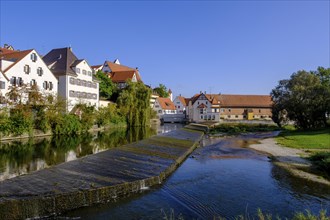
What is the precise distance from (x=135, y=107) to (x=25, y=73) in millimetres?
24826

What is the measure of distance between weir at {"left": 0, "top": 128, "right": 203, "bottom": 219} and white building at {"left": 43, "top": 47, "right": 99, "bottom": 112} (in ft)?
114

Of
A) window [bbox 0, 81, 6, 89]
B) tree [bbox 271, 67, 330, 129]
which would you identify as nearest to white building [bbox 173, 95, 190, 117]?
tree [bbox 271, 67, 330, 129]

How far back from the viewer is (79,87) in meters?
55.2

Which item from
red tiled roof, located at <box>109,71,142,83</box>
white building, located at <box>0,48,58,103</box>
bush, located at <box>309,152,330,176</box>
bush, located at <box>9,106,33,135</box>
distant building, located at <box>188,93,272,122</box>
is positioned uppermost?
red tiled roof, located at <box>109,71,142,83</box>

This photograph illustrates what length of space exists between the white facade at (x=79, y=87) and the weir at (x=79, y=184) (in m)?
34.5

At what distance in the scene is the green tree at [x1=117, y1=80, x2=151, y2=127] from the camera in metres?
61.9

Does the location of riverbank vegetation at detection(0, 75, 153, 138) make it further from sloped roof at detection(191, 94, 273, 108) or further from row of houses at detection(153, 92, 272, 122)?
sloped roof at detection(191, 94, 273, 108)

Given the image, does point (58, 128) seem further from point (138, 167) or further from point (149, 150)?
point (138, 167)

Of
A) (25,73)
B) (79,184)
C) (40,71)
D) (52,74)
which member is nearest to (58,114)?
(25,73)

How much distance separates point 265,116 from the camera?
93.8 meters

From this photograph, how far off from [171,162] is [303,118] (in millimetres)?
37976

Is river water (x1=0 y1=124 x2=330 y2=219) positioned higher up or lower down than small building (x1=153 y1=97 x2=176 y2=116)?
lower down

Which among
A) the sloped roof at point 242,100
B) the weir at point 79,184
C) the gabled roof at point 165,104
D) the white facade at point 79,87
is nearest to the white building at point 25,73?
the white facade at point 79,87

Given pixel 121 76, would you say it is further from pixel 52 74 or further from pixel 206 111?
pixel 52 74
